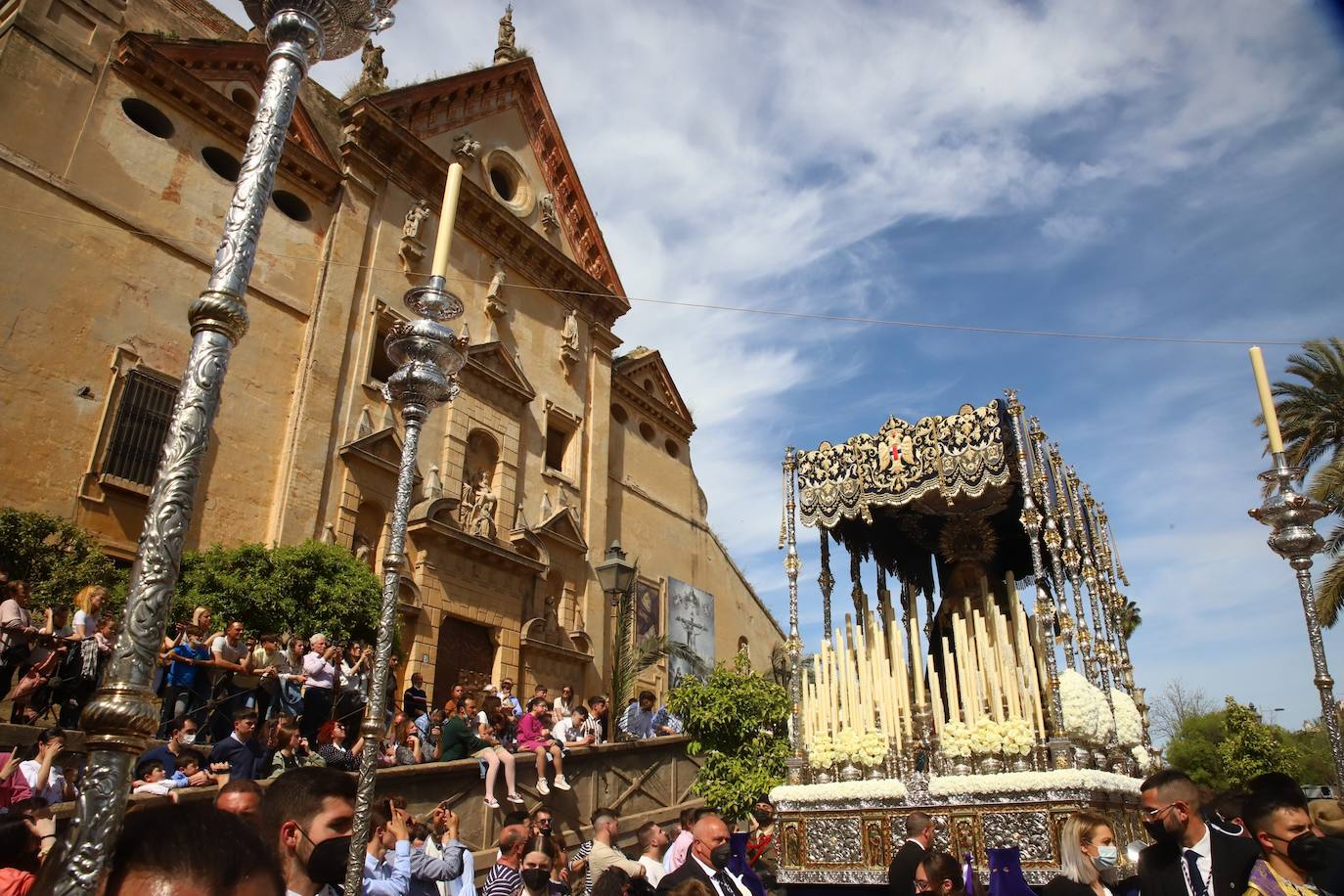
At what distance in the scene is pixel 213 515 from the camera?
15.5 meters

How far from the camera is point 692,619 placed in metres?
27.2

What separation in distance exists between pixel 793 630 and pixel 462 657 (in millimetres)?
9730

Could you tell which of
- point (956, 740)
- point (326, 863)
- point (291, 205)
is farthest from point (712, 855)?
point (291, 205)

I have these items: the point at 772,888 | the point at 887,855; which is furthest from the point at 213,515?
the point at 887,855

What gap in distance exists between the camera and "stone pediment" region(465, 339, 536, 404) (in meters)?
21.2

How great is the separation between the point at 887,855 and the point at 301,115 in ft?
57.9

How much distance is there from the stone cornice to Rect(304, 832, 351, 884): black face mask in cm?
1911

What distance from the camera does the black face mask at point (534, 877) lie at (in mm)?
6301

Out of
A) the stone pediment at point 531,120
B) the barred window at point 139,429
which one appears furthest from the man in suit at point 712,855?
the stone pediment at point 531,120

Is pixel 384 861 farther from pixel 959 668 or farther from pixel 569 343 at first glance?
pixel 569 343

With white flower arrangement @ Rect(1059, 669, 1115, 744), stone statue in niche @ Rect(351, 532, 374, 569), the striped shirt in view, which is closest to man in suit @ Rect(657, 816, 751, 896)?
the striped shirt

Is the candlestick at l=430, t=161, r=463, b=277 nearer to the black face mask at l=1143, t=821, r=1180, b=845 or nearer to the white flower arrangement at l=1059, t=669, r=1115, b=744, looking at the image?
the black face mask at l=1143, t=821, r=1180, b=845

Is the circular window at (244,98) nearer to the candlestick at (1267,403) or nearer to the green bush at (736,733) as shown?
the green bush at (736,733)

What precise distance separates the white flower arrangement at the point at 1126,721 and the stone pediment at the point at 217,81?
16796mm
